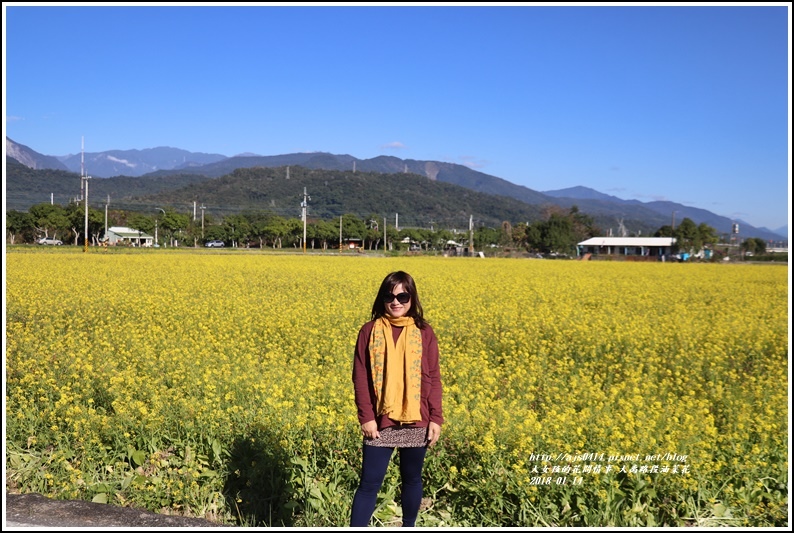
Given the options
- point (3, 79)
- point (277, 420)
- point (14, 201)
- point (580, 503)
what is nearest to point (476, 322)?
point (277, 420)

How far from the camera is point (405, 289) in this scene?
3.08 metres

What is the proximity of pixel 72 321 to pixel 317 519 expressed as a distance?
709cm

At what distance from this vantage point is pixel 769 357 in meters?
8.27

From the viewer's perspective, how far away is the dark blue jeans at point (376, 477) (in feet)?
10.2

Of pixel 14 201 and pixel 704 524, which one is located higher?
pixel 14 201

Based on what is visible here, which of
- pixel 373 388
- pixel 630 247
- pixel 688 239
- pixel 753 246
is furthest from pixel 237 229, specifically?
pixel 373 388

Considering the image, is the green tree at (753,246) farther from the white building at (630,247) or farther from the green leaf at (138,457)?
the green leaf at (138,457)

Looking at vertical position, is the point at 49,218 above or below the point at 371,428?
above

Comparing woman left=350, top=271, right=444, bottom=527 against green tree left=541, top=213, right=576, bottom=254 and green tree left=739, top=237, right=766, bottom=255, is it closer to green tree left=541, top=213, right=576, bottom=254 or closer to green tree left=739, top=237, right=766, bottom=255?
green tree left=739, top=237, right=766, bottom=255

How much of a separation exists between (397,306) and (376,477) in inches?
31.5

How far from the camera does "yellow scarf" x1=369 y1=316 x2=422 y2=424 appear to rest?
3.07 meters

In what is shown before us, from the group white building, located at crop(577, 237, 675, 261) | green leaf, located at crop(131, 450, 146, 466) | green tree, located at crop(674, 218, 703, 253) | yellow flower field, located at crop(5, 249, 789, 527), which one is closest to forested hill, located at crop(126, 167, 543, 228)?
white building, located at crop(577, 237, 675, 261)

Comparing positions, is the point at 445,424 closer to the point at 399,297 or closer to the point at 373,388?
the point at 373,388

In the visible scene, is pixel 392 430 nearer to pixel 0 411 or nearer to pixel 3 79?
pixel 0 411
